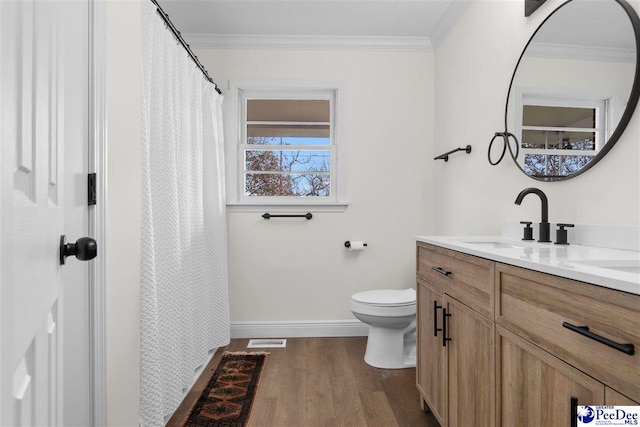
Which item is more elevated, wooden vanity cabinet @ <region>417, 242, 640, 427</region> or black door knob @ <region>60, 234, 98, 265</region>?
black door knob @ <region>60, 234, 98, 265</region>

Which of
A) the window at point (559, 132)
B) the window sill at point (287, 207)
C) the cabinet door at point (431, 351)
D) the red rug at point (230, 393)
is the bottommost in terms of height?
the red rug at point (230, 393)

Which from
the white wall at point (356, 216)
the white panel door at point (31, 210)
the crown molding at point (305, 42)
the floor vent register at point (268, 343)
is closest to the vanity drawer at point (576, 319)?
the white panel door at point (31, 210)

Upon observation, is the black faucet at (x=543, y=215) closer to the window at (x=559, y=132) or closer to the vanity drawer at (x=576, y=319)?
the window at (x=559, y=132)

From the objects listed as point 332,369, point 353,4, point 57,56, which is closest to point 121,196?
point 57,56

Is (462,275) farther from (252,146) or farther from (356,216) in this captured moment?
(252,146)

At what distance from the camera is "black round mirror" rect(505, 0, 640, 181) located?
1.21m

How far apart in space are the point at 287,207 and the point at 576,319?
7.31 feet

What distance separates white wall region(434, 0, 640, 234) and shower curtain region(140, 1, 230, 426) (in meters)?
1.64

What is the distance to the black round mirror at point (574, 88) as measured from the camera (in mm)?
1213

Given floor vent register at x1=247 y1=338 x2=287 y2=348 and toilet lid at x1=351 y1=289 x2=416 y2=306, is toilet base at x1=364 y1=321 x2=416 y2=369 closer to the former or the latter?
toilet lid at x1=351 y1=289 x2=416 y2=306

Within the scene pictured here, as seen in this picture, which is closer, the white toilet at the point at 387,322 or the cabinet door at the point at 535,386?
the cabinet door at the point at 535,386

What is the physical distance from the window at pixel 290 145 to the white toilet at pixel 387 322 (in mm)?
976

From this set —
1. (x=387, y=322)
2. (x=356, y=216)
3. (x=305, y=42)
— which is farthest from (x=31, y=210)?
(x=305, y=42)

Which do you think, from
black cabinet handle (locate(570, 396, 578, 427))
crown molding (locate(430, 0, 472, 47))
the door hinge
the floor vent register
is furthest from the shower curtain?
crown molding (locate(430, 0, 472, 47))
